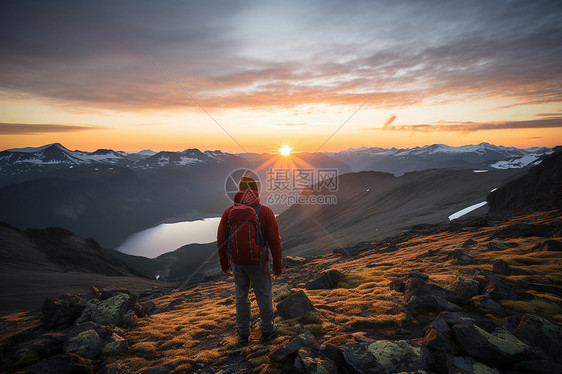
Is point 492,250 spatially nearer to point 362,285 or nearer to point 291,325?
point 362,285

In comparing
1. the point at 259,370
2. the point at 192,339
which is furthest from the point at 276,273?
the point at 192,339

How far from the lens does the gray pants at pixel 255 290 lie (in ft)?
24.4

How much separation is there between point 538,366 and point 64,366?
10828 mm

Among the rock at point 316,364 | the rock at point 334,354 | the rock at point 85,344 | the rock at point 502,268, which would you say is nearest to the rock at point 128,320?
the rock at point 85,344

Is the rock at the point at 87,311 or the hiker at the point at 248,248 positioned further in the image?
the rock at the point at 87,311

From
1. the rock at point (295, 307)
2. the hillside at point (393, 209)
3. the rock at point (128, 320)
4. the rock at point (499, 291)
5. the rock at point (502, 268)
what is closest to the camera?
the rock at point (499, 291)

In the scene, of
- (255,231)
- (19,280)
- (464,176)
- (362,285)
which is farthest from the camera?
(464,176)

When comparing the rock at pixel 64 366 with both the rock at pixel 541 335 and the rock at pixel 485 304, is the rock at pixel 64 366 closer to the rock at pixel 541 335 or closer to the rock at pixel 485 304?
the rock at pixel 541 335

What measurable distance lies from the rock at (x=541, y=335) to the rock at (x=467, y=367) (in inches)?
65.2

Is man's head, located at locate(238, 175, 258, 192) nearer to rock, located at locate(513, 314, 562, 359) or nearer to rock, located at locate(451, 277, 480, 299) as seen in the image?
rock, located at locate(513, 314, 562, 359)

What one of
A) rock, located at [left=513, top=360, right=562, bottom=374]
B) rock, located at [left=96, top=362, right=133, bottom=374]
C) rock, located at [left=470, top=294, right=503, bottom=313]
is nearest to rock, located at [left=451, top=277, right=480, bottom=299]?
rock, located at [left=470, top=294, right=503, bottom=313]

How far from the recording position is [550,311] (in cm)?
781

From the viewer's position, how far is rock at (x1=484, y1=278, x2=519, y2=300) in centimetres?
841

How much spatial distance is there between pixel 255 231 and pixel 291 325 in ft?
13.2
